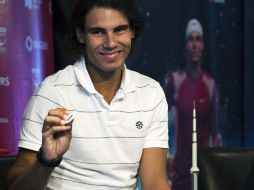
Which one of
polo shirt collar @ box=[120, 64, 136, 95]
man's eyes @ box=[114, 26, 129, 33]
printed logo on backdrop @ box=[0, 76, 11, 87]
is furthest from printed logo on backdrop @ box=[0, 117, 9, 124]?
man's eyes @ box=[114, 26, 129, 33]

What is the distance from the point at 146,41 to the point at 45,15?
0.77 meters

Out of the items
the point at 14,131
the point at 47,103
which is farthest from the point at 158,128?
the point at 14,131

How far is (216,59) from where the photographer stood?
3.43 m

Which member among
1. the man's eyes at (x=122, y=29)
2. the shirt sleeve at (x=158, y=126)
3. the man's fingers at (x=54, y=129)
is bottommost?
the shirt sleeve at (x=158, y=126)

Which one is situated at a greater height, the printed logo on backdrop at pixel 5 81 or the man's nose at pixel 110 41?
the man's nose at pixel 110 41

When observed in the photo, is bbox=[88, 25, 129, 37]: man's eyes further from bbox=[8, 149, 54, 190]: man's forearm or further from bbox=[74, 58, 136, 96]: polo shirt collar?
bbox=[8, 149, 54, 190]: man's forearm

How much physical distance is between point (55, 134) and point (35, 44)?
129cm

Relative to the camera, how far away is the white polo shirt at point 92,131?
1.69 m

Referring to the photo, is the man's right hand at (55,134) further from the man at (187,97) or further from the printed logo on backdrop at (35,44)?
the man at (187,97)

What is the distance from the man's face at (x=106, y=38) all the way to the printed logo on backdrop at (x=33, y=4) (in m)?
0.91

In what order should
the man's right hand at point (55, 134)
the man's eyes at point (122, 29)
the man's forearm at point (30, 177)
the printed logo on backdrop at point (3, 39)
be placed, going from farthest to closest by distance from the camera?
1. the printed logo on backdrop at point (3, 39)
2. the man's eyes at point (122, 29)
3. the man's forearm at point (30, 177)
4. the man's right hand at point (55, 134)

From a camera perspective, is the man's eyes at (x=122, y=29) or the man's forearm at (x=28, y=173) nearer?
the man's forearm at (x=28, y=173)

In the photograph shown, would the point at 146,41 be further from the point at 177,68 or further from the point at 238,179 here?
the point at 238,179

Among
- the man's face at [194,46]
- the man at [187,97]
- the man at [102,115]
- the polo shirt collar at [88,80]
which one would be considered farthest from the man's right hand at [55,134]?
the man's face at [194,46]
